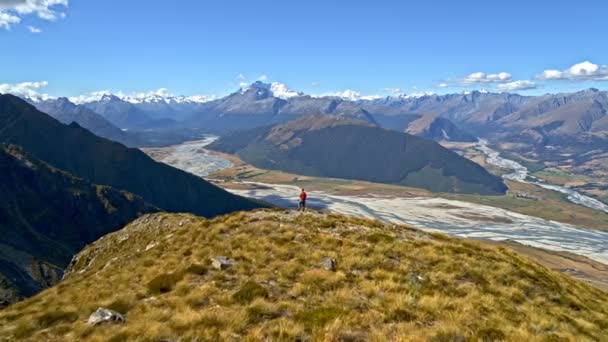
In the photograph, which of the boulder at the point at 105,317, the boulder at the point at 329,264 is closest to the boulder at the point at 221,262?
the boulder at the point at 329,264

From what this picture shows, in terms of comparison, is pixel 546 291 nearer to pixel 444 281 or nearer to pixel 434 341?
pixel 444 281

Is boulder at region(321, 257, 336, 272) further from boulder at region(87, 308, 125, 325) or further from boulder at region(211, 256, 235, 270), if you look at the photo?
boulder at region(87, 308, 125, 325)

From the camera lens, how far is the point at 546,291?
81.8ft

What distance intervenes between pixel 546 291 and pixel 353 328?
14715mm

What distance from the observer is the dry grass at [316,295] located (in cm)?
1695

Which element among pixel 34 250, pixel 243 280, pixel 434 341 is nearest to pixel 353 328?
pixel 434 341

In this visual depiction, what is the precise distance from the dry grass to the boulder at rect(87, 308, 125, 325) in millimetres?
525

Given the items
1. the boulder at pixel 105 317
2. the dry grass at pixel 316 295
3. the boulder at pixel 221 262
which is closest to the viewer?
the dry grass at pixel 316 295

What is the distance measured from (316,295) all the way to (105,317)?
964 centimetres

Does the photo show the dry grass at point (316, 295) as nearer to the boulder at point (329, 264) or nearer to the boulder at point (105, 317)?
the boulder at point (329, 264)

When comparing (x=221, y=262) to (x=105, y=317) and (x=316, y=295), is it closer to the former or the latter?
(x=316, y=295)

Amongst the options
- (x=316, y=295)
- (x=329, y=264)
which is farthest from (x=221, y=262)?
(x=316, y=295)

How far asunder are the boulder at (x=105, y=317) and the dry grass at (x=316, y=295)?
53 centimetres

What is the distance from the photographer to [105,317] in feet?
61.4
